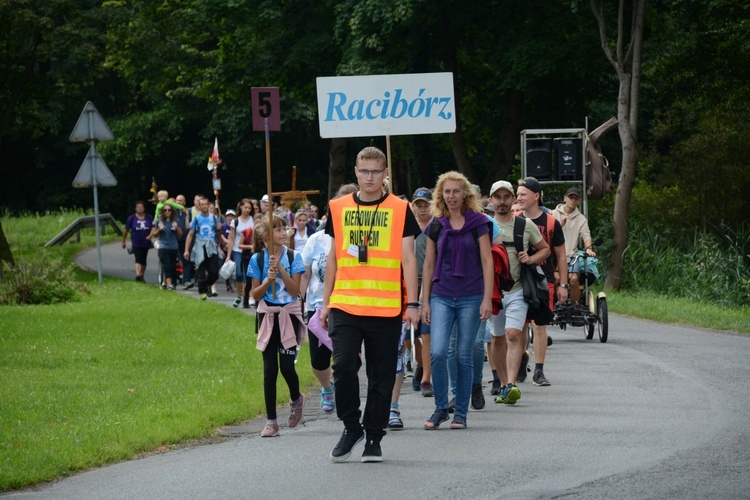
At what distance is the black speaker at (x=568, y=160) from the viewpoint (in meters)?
22.8

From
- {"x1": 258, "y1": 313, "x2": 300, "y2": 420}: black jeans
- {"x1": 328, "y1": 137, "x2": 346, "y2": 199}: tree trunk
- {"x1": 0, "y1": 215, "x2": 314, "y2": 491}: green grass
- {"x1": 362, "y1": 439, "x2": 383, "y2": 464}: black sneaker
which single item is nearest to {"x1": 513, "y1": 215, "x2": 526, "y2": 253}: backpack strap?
{"x1": 258, "y1": 313, "x2": 300, "y2": 420}: black jeans

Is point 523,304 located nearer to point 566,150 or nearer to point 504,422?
point 504,422

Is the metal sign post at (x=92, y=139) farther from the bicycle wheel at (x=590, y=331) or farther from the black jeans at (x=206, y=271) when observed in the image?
the bicycle wheel at (x=590, y=331)

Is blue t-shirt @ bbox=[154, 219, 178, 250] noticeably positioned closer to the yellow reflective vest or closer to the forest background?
the forest background

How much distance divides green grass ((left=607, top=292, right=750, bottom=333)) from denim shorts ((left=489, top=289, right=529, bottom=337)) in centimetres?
811

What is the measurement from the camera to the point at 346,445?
335 inches

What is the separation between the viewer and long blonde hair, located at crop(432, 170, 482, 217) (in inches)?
387

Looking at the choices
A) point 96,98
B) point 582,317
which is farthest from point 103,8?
point 582,317

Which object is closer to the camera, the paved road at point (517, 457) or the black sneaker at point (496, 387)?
the paved road at point (517, 457)

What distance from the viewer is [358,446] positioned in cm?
927

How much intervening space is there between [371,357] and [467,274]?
151 cm

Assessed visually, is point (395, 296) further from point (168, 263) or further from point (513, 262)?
point (168, 263)

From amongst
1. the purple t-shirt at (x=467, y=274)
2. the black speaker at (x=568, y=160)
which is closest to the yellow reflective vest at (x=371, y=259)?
the purple t-shirt at (x=467, y=274)

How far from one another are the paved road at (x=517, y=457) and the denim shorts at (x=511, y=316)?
2.06 ft
